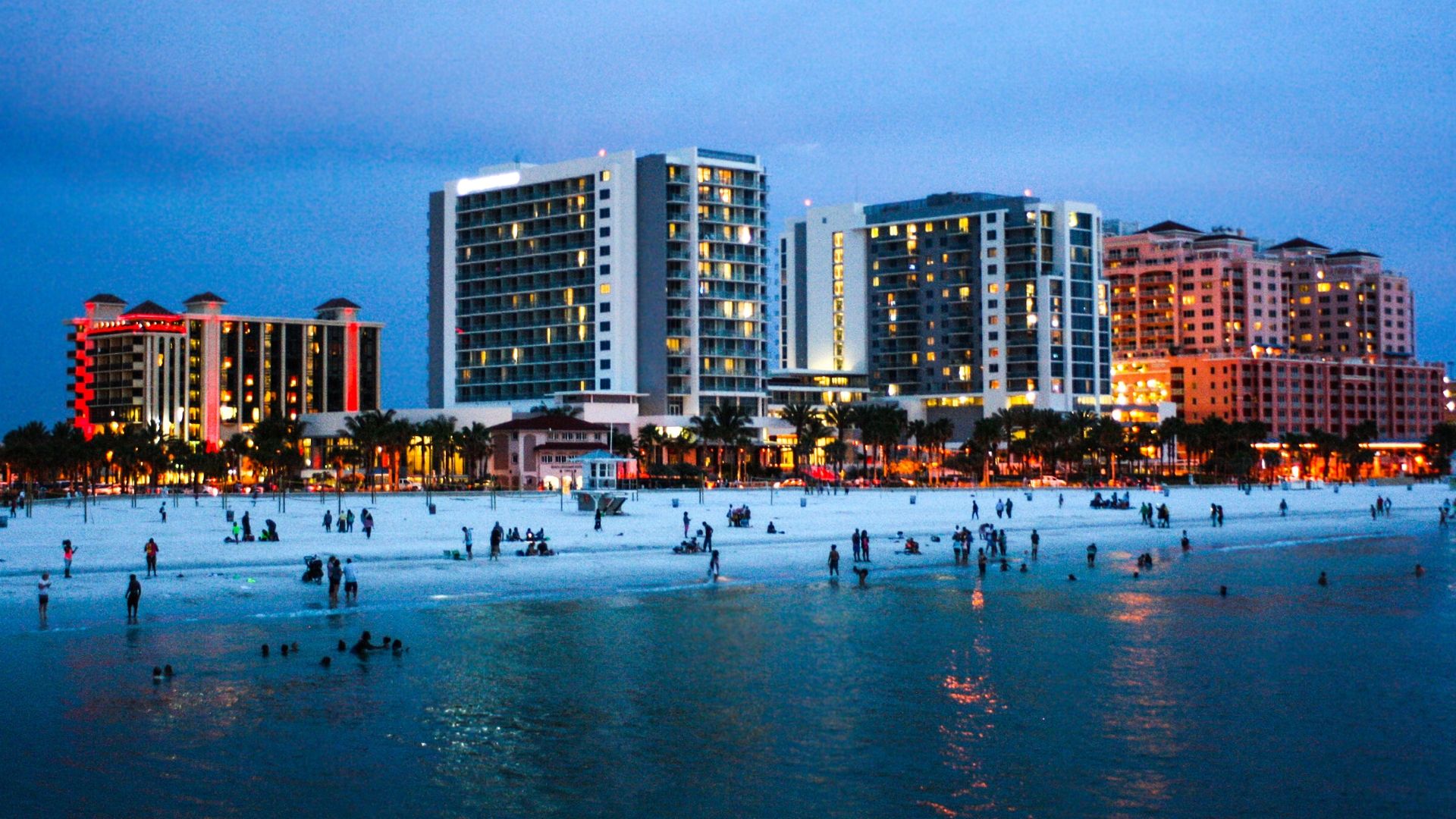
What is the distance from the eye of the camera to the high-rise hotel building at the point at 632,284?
550ft

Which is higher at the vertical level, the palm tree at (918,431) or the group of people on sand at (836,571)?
the palm tree at (918,431)

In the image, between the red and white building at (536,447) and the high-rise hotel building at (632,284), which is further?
the high-rise hotel building at (632,284)

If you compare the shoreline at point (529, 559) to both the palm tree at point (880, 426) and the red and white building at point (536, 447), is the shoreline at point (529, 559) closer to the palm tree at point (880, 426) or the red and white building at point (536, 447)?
the red and white building at point (536, 447)

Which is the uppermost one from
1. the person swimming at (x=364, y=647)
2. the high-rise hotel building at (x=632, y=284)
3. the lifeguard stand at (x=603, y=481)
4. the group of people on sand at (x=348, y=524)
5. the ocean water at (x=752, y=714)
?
the high-rise hotel building at (x=632, y=284)

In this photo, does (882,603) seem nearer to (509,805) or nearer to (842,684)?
(842,684)

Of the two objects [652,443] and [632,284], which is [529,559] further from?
[632,284]

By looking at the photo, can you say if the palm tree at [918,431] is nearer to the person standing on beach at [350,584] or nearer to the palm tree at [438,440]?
the palm tree at [438,440]

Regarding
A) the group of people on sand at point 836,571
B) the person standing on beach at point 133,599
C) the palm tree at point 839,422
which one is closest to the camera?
the person standing on beach at point 133,599

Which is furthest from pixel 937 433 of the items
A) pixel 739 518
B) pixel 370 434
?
pixel 739 518

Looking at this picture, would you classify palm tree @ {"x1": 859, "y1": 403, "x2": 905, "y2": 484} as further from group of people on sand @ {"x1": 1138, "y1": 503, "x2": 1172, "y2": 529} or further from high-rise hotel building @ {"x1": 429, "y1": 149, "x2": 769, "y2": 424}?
group of people on sand @ {"x1": 1138, "y1": 503, "x2": 1172, "y2": 529}

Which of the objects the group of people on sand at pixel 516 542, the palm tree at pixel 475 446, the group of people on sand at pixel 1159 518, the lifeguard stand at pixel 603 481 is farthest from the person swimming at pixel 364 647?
the palm tree at pixel 475 446

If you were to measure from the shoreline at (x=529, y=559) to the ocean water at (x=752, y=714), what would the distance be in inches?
209

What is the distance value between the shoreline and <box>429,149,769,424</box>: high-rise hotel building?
53276 millimetres

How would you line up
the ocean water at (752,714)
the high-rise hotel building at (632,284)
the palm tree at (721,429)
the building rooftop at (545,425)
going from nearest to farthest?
1. the ocean water at (752,714)
2. the building rooftop at (545,425)
3. the palm tree at (721,429)
4. the high-rise hotel building at (632,284)
